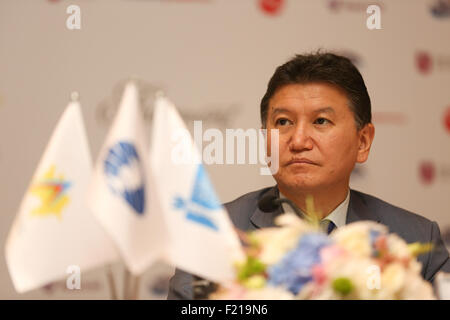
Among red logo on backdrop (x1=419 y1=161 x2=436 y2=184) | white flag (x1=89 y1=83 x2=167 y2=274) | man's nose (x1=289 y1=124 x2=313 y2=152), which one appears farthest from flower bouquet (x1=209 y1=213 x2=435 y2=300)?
red logo on backdrop (x1=419 y1=161 x2=436 y2=184)

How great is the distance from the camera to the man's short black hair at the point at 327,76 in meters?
2.00

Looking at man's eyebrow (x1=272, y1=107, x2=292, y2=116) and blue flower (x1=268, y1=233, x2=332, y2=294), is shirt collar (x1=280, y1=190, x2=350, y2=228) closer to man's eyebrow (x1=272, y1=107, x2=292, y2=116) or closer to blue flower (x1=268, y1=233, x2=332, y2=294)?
man's eyebrow (x1=272, y1=107, x2=292, y2=116)

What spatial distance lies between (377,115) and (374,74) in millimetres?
196

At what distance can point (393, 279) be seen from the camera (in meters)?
0.99

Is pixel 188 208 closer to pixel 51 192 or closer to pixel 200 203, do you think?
pixel 200 203

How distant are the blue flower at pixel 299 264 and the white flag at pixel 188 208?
97mm

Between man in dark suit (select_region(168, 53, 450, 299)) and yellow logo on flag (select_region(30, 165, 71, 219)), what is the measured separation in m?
0.96

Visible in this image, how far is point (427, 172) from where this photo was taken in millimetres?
2766

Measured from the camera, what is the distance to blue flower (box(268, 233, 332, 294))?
3.23ft

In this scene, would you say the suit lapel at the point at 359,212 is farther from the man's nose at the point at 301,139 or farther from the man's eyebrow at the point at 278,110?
the man's eyebrow at the point at 278,110

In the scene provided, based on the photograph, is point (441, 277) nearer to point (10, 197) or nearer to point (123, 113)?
point (123, 113)

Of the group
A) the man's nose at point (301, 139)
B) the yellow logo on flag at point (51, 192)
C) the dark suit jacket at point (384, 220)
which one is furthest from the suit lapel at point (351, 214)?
the yellow logo on flag at point (51, 192)

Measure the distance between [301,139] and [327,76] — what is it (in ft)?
0.87

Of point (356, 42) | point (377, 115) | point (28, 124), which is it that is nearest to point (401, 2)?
point (356, 42)
